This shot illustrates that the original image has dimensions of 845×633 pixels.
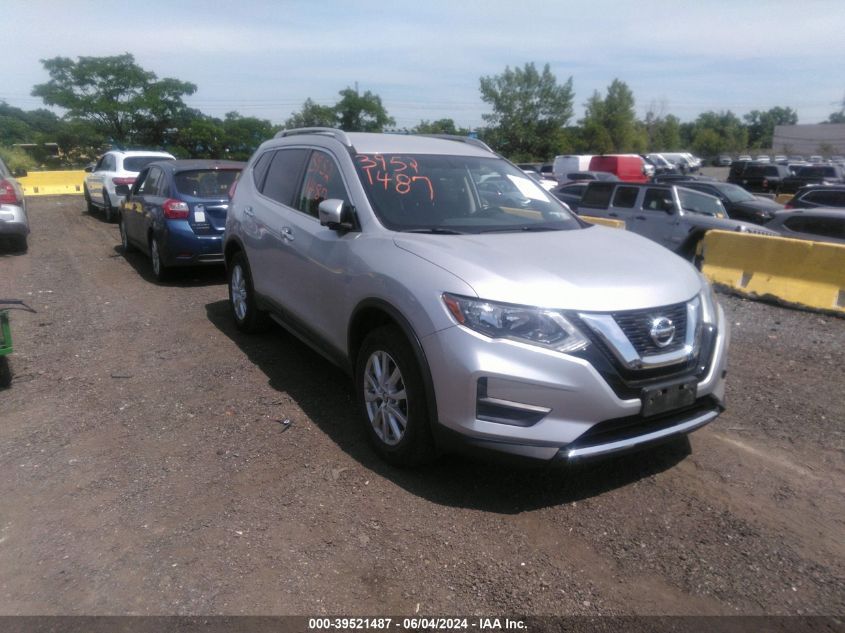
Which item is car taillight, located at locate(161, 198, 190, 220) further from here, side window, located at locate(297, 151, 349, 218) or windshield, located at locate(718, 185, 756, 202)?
windshield, located at locate(718, 185, 756, 202)

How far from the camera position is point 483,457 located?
341 centimetres

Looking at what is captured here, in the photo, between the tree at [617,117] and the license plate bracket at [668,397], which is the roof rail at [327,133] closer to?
the license plate bracket at [668,397]

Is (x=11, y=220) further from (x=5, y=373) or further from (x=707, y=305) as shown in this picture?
(x=707, y=305)

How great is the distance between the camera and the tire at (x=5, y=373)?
5426 millimetres

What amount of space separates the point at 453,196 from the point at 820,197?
38.4ft

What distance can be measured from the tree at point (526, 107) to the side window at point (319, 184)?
60.5 meters

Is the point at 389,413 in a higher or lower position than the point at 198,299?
higher

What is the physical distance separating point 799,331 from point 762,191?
24388 millimetres

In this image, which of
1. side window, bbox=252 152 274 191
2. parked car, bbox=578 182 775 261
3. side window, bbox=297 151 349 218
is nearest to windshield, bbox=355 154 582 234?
side window, bbox=297 151 349 218

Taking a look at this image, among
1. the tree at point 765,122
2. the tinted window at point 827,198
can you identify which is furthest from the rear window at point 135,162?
the tree at point 765,122

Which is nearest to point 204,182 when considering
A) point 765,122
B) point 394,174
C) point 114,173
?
point 394,174

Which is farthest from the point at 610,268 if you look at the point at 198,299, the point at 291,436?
the point at 198,299

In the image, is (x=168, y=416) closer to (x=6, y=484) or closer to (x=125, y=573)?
(x=6, y=484)

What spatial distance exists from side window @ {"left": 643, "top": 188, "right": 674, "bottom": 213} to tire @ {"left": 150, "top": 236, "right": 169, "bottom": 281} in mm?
8231
